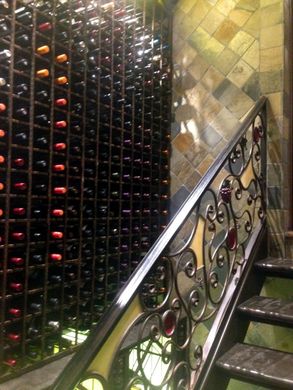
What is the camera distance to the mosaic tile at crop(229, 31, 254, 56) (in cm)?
262

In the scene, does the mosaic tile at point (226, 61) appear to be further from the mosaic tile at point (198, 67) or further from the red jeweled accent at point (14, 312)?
the red jeweled accent at point (14, 312)

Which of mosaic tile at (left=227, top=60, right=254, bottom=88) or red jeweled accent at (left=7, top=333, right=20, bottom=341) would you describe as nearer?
red jeweled accent at (left=7, top=333, right=20, bottom=341)

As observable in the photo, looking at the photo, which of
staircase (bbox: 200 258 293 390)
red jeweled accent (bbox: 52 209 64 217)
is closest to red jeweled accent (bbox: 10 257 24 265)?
red jeweled accent (bbox: 52 209 64 217)

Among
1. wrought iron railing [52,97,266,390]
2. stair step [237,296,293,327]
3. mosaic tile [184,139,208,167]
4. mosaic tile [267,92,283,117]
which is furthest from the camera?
mosaic tile [184,139,208,167]

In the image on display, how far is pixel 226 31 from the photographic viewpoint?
2.72 m

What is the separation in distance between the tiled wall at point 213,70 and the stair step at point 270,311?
1.34 m

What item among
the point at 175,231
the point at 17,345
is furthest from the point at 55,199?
the point at 175,231

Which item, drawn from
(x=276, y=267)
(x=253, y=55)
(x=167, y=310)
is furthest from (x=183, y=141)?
(x=167, y=310)

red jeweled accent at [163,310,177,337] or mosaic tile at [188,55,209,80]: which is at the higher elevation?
mosaic tile at [188,55,209,80]

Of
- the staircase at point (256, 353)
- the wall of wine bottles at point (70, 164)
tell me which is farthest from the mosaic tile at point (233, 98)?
the staircase at point (256, 353)

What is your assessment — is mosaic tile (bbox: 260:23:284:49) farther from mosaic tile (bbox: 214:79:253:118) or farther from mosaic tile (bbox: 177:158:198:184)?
mosaic tile (bbox: 177:158:198:184)

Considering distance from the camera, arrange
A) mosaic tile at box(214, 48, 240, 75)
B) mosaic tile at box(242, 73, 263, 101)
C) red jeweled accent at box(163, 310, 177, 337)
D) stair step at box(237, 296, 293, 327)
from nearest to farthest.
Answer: red jeweled accent at box(163, 310, 177, 337) < stair step at box(237, 296, 293, 327) < mosaic tile at box(242, 73, 263, 101) < mosaic tile at box(214, 48, 240, 75)

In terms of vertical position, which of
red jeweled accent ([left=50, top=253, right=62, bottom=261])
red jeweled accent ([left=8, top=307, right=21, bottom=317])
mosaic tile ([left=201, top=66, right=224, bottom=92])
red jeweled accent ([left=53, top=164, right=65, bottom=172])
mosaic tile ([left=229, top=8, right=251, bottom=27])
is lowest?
red jeweled accent ([left=8, top=307, right=21, bottom=317])

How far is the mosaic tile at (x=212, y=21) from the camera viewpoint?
2766 millimetres
